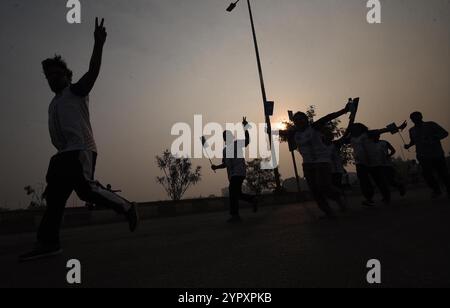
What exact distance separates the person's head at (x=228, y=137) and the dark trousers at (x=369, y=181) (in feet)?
10.8

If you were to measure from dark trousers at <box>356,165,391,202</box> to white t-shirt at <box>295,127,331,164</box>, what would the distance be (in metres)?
2.99

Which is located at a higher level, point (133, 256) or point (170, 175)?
point (170, 175)

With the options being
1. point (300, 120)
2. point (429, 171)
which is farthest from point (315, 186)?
point (429, 171)

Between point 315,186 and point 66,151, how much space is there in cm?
411

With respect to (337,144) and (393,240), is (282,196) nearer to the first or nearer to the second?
(337,144)

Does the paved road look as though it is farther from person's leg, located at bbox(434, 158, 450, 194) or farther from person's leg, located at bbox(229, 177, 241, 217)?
person's leg, located at bbox(434, 158, 450, 194)

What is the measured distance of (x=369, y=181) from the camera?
30.5 ft

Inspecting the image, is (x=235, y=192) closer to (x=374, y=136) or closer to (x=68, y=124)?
(x=374, y=136)

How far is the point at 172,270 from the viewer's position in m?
2.89

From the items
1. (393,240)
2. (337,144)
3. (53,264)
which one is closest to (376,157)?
(337,144)

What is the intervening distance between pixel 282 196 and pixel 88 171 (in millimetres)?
14918

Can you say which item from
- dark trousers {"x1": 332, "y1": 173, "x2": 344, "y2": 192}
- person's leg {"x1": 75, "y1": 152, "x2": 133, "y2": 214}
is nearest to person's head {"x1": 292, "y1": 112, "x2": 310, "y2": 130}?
person's leg {"x1": 75, "y1": 152, "x2": 133, "y2": 214}

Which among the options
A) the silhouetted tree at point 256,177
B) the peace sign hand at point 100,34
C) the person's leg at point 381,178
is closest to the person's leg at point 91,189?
the peace sign hand at point 100,34

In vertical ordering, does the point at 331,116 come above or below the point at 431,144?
above
